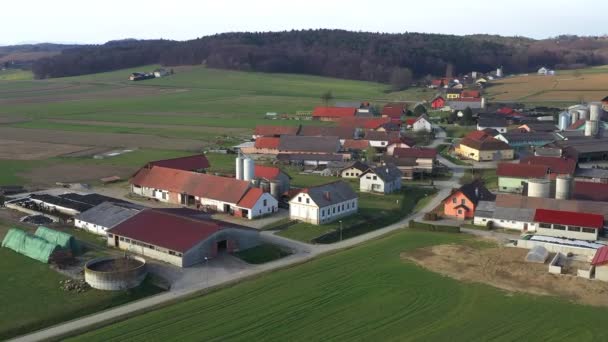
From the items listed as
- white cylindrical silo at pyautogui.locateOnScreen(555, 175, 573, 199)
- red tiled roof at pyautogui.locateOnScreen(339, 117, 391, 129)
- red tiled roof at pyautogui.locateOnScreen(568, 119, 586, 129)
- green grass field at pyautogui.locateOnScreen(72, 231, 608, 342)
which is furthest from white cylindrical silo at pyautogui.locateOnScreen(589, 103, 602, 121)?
green grass field at pyautogui.locateOnScreen(72, 231, 608, 342)

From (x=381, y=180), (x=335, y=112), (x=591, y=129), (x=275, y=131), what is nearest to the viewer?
(x=381, y=180)

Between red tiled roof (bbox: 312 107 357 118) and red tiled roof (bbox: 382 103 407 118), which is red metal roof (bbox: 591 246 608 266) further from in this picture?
red tiled roof (bbox: 312 107 357 118)

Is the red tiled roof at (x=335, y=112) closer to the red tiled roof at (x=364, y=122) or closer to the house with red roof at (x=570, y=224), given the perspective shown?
the red tiled roof at (x=364, y=122)

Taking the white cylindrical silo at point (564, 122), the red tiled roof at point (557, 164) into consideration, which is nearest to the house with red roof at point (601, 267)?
the red tiled roof at point (557, 164)

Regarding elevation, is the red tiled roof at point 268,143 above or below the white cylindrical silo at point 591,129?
below

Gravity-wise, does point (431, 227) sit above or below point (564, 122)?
below

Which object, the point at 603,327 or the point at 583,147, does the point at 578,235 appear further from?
the point at 583,147

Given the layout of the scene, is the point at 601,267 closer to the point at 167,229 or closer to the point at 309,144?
the point at 167,229

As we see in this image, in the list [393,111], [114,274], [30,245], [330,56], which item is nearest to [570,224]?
[114,274]

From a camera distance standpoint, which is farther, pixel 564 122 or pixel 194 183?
pixel 564 122
